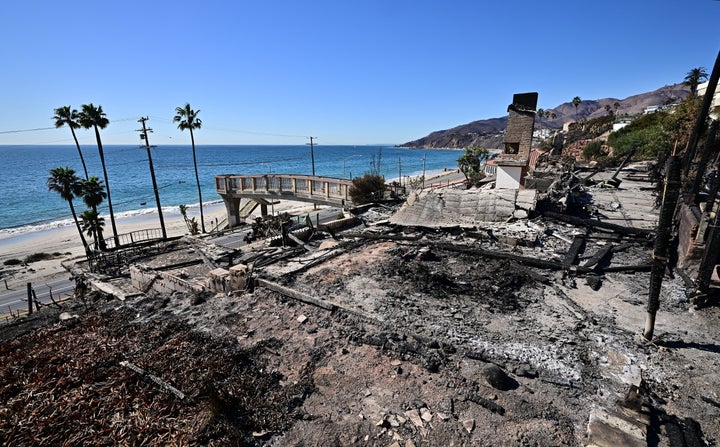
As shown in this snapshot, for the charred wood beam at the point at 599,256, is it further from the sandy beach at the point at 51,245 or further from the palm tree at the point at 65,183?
the palm tree at the point at 65,183

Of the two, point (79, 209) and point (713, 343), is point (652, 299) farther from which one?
point (79, 209)

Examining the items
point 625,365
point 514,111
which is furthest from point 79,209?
point 625,365

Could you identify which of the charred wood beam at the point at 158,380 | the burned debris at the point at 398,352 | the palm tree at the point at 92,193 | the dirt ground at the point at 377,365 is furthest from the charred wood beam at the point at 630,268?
the palm tree at the point at 92,193

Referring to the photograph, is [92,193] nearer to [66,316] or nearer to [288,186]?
[288,186]

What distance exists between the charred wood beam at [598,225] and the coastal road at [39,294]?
1086 inches

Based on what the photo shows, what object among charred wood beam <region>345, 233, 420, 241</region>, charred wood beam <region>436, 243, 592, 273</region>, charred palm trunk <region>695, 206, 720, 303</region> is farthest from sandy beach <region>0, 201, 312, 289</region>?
charred palm trunk <region>695, 206, 720, 303</region>

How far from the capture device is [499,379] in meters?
5.68

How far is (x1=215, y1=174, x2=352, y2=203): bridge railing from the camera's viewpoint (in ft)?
86.2

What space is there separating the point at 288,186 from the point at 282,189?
75cm

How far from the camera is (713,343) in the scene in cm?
661

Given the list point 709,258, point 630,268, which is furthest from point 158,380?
point 630,268

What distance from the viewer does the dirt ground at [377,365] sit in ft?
16.6

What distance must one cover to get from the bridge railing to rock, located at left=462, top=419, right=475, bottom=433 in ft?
68.7

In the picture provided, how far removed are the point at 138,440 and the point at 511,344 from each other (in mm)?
6969
